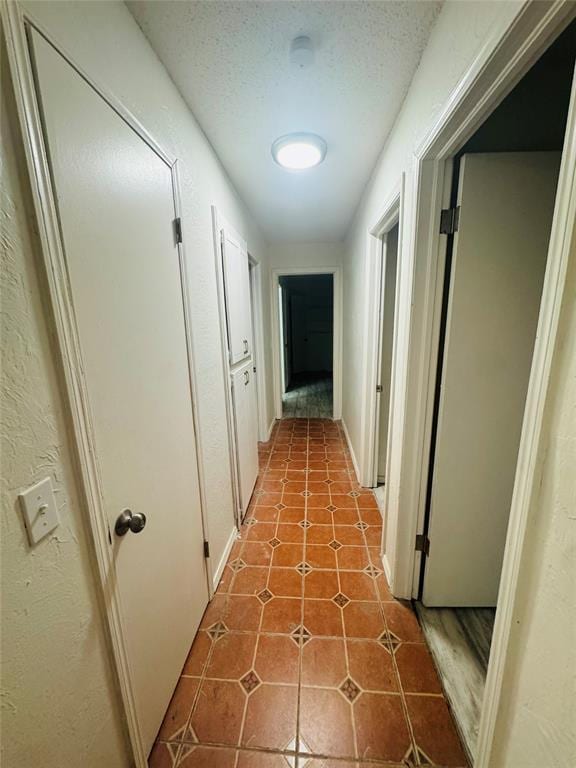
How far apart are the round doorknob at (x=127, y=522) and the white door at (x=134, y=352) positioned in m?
0.02

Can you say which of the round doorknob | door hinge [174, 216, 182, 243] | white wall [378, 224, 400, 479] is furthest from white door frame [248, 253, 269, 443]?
the round doorknob

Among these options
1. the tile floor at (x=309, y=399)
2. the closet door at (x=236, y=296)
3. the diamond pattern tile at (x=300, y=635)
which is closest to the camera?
the diamond pattern tile at (x=300, y=635)

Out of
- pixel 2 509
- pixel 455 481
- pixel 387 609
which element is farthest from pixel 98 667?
pixel 455 481

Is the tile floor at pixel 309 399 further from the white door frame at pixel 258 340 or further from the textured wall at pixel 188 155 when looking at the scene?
the textured wall at pixel 188 155

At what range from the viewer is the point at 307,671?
121 centimetres

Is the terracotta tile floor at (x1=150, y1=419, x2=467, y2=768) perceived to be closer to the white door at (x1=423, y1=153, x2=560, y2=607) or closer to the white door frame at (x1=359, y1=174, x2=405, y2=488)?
the white door at (x1=423, y1=153, x2=560, y2=607)

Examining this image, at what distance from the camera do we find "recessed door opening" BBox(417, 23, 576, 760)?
→ 1.05m

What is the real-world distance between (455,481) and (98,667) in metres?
1.39

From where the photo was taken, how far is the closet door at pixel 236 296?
183 cm

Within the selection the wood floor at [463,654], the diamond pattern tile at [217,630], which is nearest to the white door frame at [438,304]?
the wood floor at [463,654]

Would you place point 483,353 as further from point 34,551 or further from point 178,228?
point 34,551

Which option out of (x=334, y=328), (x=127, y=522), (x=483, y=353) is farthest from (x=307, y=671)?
(x=334, y=328)

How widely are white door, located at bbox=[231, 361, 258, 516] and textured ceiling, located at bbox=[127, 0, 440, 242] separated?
1.32 meters

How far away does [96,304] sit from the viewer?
739 millimetres
